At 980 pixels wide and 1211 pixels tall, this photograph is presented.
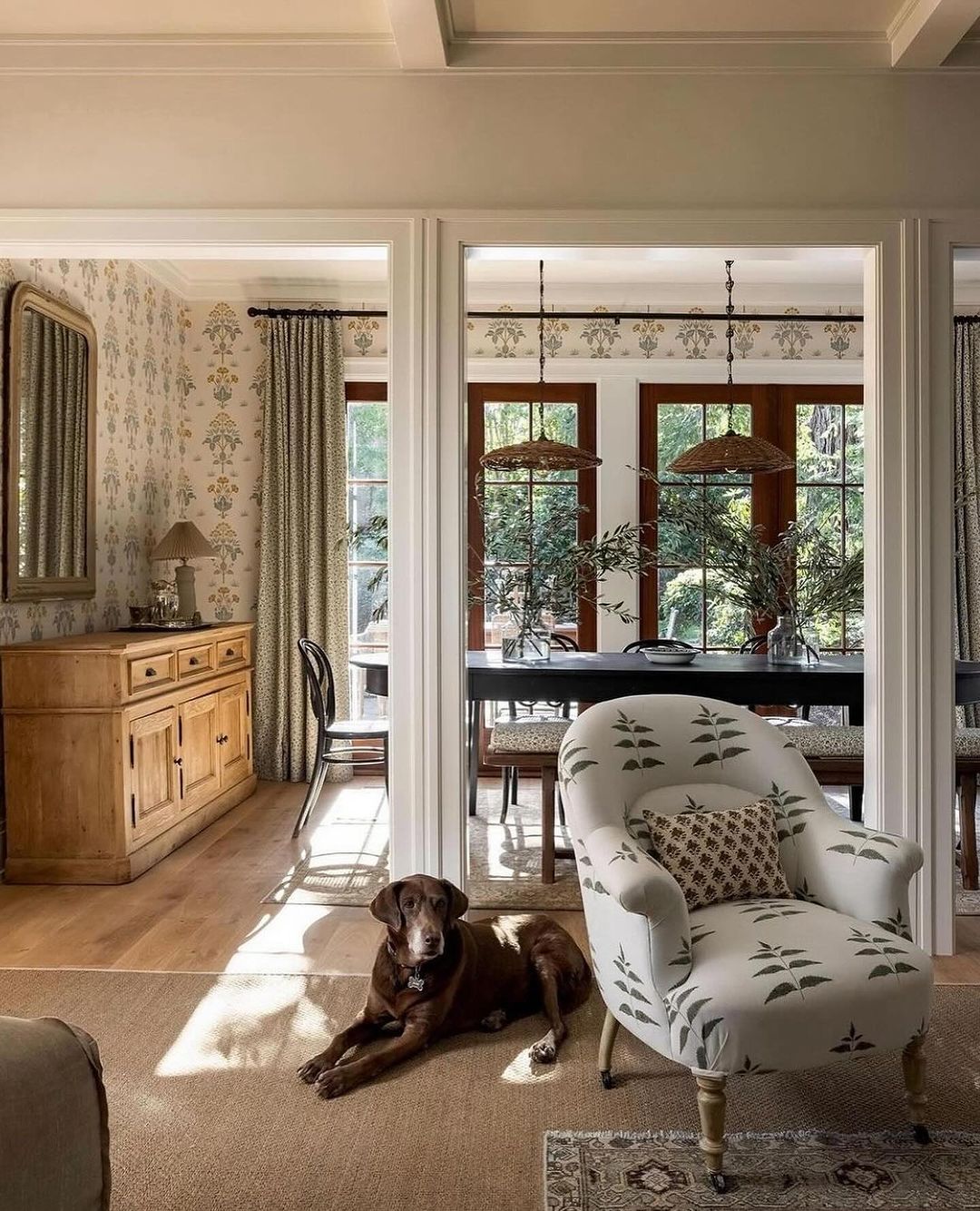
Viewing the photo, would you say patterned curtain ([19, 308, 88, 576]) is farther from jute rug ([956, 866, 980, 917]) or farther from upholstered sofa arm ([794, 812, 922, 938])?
jute rug ([956, 866, 980, 917])

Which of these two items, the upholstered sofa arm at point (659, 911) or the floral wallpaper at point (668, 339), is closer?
the upholstered sofa arm at point (659, 911)

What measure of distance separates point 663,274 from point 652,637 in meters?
2.17

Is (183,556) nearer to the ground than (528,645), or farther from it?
farther from it

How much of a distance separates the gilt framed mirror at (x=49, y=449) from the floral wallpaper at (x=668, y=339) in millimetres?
1993

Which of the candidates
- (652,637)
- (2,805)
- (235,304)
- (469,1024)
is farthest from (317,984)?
(235,304)

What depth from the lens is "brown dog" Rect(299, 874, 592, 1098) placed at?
2174 mm

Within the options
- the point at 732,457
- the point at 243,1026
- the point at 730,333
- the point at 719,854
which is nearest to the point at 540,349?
the point at 730,333

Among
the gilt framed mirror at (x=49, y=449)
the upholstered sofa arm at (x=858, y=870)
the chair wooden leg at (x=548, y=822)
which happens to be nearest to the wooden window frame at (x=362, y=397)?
the gilt framed mirror at (x=49, y=449)

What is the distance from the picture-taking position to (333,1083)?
2.11m

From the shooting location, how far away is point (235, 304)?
5543mm

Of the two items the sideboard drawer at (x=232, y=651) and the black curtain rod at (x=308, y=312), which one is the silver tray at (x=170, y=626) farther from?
the black curtain rod at (x=308, y=312)

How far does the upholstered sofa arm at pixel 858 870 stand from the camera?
2066mm

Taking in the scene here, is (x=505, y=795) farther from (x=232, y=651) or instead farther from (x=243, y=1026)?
(x=243, y=1026)

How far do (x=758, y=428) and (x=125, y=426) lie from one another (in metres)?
3.69
